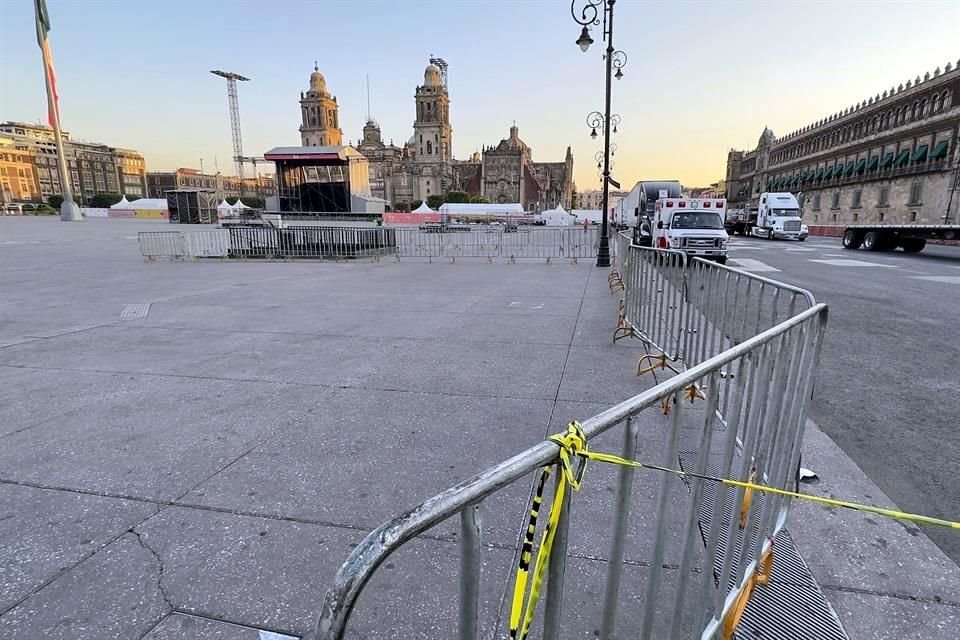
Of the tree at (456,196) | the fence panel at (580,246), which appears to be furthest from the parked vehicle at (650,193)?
the tree at (456,196)

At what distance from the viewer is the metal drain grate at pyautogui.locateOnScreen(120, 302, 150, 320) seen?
8.75 m

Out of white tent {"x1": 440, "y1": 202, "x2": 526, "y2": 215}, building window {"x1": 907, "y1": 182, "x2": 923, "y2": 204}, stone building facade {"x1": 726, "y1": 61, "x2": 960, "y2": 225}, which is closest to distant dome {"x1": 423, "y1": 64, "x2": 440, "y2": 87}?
white tent {"x1": 440, "y1": 202, "x2": 526, "y2": 215}

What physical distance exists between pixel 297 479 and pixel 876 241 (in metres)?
30.9

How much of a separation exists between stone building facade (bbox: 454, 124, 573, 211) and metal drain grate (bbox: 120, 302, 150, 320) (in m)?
133

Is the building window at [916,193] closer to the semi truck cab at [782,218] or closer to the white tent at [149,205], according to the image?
the semi truck cab at [782,218]

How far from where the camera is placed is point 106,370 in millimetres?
5746

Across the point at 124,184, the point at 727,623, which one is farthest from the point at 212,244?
the point at 124,184

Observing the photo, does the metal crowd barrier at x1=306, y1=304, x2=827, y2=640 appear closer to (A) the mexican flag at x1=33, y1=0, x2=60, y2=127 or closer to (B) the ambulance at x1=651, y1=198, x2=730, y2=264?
(B) the ambulance at x1=651, y1=198, x2=730, y2=264

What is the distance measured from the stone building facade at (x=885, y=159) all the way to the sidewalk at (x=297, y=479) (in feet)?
203

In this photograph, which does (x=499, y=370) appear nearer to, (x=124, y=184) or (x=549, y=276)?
(x=549, y=276)

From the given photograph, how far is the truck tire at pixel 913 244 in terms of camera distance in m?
24.3

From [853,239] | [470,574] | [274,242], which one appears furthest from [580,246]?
[470,574]

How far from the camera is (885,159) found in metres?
60.0

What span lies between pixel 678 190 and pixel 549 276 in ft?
73.1
